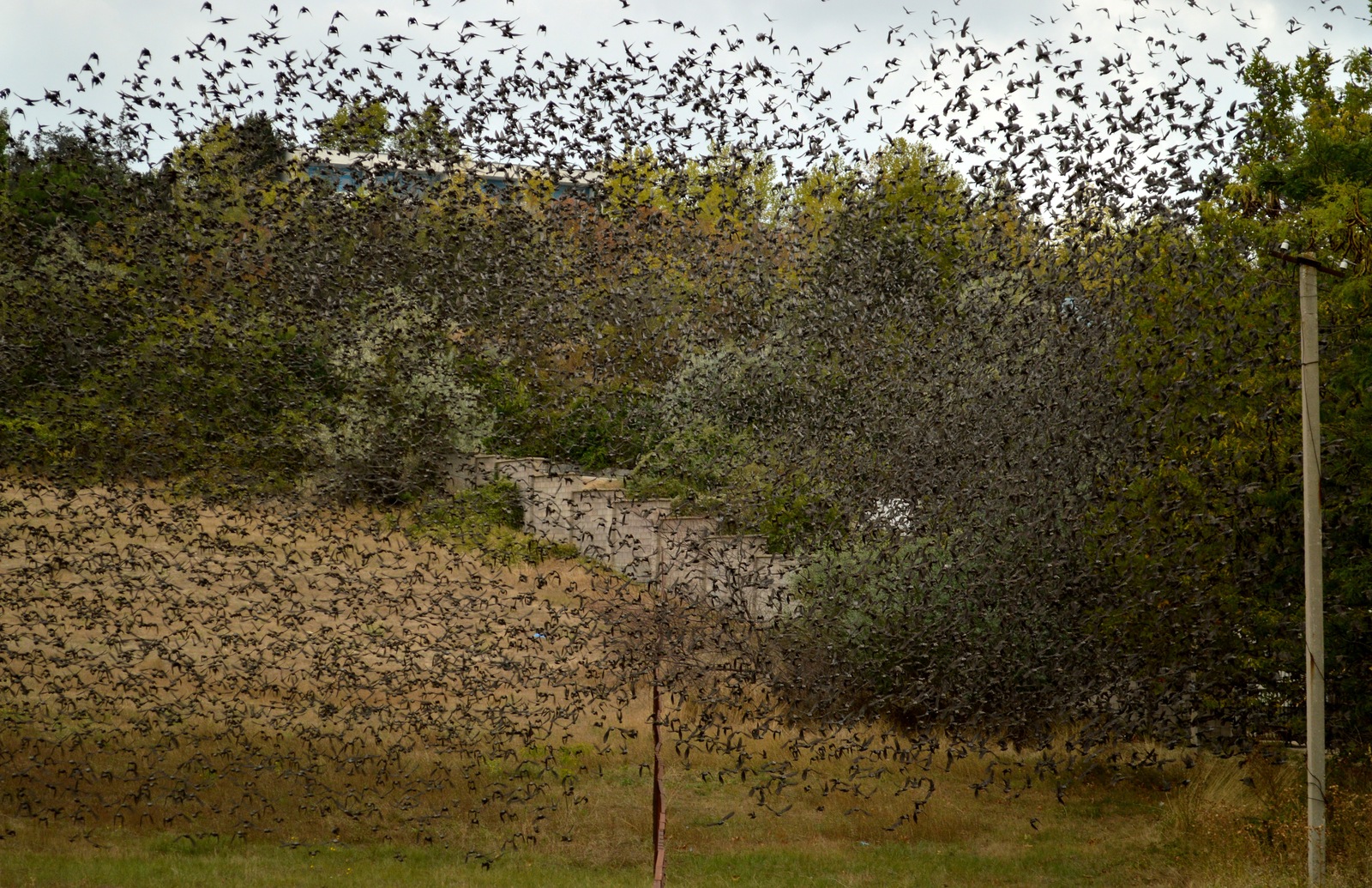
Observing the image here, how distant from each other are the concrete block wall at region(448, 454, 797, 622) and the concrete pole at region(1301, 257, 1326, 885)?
2.64m

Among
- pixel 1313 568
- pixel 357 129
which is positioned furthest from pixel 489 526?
pixel 1313 568

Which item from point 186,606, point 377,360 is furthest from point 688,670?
point 186,606

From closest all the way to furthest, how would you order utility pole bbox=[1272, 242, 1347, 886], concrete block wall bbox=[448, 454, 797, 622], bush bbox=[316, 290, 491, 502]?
1. utility pole bbox=[1272, 242, 1347, 886]
2. bush bbox=[316, 290, 491, 502]
3. concrete block wall bbox=[448, 454, 797, 622]

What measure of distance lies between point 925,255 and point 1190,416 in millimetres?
1909

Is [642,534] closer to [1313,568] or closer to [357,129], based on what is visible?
[357,129]

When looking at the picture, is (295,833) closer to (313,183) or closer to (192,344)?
(192,344)

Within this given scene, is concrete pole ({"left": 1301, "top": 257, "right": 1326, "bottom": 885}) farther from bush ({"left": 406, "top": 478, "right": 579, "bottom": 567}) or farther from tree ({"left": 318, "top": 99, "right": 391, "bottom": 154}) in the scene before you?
tree ({"left": 318, "top": 99, "right": 391, "bottom": 154})

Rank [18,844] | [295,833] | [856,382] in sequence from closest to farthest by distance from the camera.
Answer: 1. [18,844]
2. [295,833]
3. [856,382]

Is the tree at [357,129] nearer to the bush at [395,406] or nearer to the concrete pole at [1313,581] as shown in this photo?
the bush at [395,406]

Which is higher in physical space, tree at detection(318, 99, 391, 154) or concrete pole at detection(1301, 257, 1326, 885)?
tree at detection(318, 99, 391, 154)

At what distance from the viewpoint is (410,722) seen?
19.8 feet

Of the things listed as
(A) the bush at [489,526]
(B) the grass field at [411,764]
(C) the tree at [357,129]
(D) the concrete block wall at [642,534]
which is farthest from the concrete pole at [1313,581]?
(C) the tree at [357,129]

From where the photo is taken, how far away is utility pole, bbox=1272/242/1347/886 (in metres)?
4.60

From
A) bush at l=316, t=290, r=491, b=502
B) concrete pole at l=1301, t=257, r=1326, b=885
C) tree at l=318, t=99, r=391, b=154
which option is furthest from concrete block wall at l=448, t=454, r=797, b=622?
concrete pole at l=1301, t=257, r=1326, b=885
